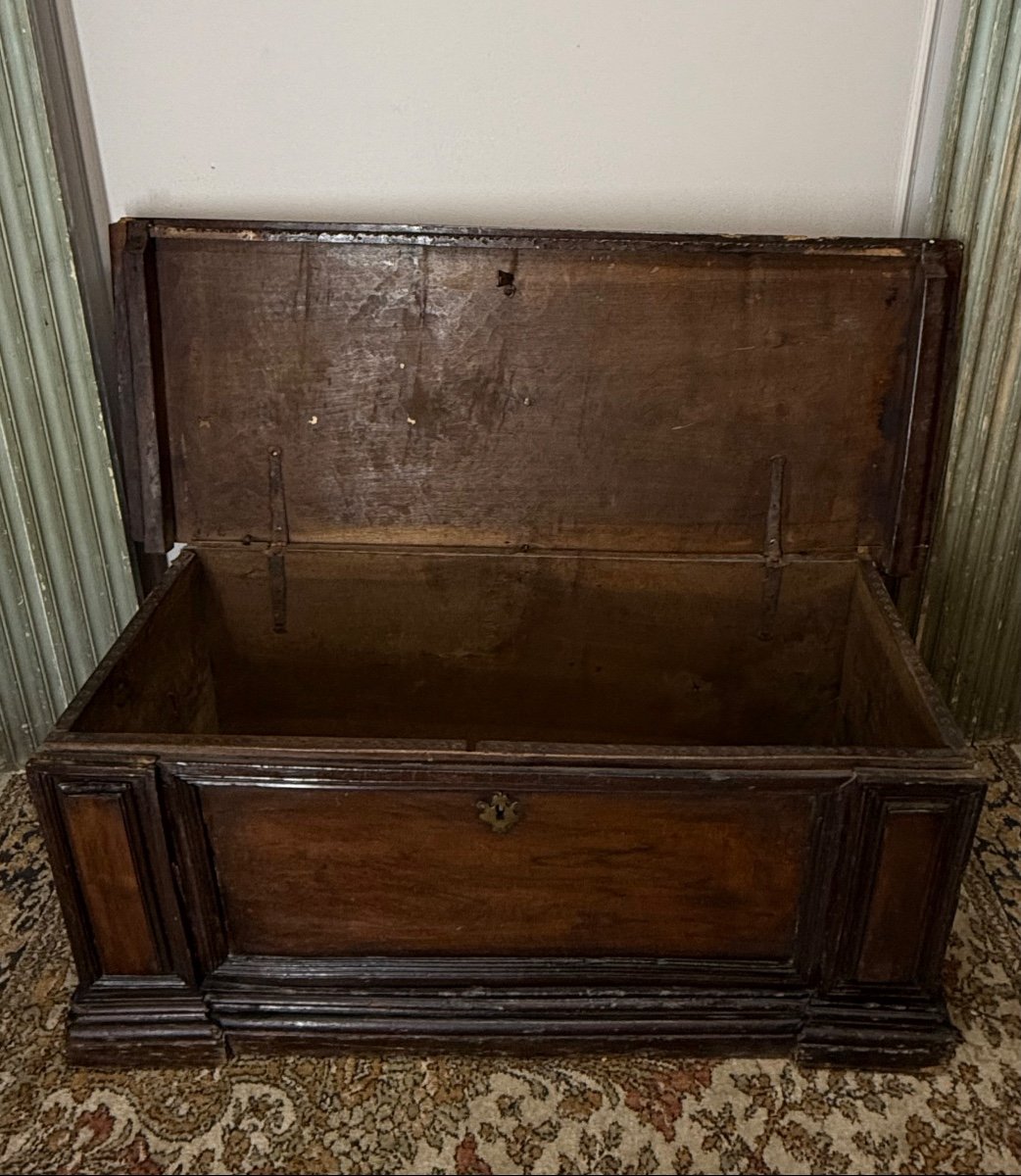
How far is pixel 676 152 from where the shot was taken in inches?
74.8

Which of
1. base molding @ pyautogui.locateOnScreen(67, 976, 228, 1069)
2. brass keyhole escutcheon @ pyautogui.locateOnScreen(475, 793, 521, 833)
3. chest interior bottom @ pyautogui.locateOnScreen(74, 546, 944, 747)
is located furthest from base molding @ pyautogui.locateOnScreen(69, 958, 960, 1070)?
chest interior bottom @ pyautogui.locateOnScreen(74, 546, 944, 747)

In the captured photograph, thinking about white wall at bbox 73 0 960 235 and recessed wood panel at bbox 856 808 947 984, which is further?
white wall at bbox 73 0 960 235

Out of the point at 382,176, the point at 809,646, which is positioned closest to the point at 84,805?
the point at 382,176

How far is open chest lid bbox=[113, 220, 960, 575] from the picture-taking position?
1.85 meters

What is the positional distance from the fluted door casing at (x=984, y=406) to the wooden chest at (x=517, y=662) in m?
0.15

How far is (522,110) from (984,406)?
106 centimetres

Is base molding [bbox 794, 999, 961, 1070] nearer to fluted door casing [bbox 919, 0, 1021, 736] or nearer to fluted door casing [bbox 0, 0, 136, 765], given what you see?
fluted door casing [bbox 919, 0, 1021, 736]

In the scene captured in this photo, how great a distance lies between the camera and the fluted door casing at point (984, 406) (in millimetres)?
1814

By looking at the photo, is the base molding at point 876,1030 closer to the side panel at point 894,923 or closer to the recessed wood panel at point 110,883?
the side panel at point 894,923

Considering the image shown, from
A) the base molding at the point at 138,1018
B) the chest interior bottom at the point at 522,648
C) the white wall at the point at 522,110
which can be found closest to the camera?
the base molding at the point at 138,1018

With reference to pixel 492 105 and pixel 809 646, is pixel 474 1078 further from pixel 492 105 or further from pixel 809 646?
pixel 492 105

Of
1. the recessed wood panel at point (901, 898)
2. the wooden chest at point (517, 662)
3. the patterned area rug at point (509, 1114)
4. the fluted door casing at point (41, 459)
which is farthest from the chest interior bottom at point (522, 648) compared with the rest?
the patterned area rug at point (509, 1114)

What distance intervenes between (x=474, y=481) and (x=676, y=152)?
70cm

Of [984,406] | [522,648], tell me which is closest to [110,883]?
[522,648]
